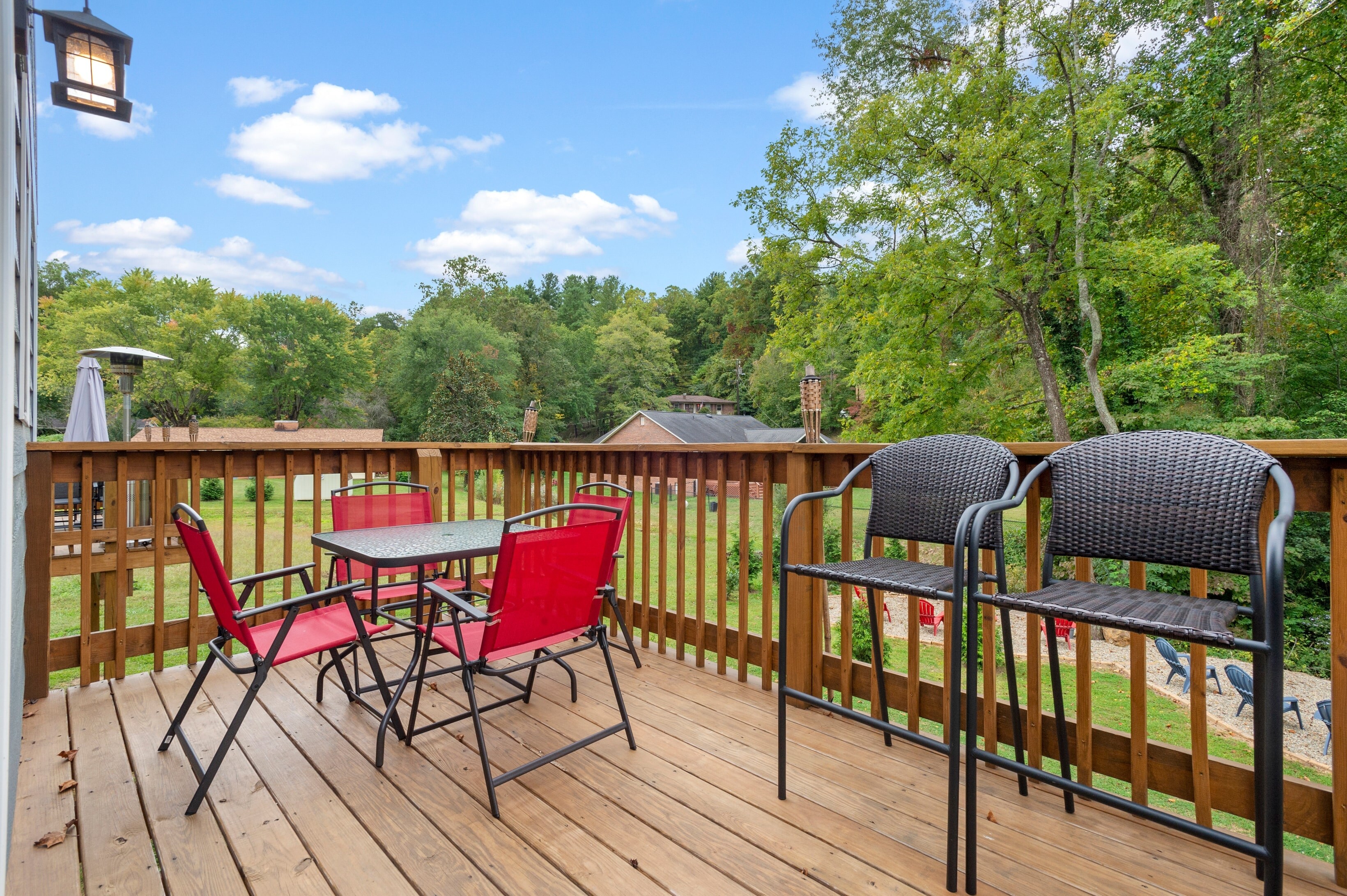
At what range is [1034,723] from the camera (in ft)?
6.79

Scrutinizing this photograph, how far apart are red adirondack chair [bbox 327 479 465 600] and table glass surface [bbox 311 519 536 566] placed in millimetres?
117

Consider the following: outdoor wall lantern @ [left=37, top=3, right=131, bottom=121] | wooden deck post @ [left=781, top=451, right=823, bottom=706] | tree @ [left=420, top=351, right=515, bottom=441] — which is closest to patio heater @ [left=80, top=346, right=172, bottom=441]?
outdoor wall lantern @ [left=37, top=3, right=131, bottom=121]

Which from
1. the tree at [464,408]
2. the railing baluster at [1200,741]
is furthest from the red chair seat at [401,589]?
the tree at [464,408]

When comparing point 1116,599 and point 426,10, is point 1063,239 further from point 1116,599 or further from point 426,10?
point 426,10

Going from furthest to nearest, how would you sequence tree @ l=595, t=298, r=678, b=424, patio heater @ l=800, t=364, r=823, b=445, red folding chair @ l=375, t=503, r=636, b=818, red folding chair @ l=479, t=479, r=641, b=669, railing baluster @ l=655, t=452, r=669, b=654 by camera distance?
1. tree @ l=595, t=298, r=678, b=424
2. patio heater @ l=800, t=364, r=823, b=445
3. railing baluster @ l=655, t=452, r=669, b=654
4. red folding chair @ l=479, t=479, r=641, b=669
5. red folding chair @ l=375, t=503, r=636, b=818

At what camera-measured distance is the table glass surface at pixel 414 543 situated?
2.32 m

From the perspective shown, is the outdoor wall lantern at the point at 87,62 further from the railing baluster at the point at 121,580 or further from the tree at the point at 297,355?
the tree at the point at 297,355

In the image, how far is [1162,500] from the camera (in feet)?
5.37

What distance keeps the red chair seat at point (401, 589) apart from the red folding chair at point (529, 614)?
611 mm

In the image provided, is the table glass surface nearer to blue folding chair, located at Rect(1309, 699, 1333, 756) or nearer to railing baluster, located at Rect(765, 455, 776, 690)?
railing baluster, located at Rect(765, 455, 776, 690)

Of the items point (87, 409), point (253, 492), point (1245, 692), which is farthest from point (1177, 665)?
point (253, 492)

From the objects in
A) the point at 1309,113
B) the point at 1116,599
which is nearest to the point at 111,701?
Result: the point at 1116,599

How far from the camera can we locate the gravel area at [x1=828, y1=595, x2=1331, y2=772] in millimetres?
9039

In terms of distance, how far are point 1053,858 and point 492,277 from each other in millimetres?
44870
